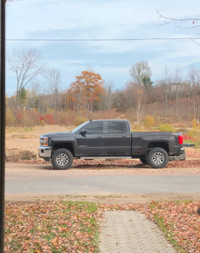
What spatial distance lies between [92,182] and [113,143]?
3010 mm

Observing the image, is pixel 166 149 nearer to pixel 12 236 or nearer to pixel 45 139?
pixel 45 139

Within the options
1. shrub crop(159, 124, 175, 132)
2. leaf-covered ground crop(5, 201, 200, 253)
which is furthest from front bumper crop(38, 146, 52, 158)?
shrub crop(159, 124, 175, 132)

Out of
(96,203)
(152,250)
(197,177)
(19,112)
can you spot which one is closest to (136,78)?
(19,112)

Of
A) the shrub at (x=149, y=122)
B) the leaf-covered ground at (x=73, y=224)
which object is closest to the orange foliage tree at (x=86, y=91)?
the shrub at (x=149, y=122)

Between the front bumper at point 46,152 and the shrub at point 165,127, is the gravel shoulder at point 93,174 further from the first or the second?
the shrub at point 165,127

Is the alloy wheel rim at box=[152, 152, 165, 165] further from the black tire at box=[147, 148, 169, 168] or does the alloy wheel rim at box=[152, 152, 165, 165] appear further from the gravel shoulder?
the gravel shoulder

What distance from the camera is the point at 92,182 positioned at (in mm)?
11008

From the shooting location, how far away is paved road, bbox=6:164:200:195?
970 centimetres

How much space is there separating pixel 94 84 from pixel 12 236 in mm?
14713

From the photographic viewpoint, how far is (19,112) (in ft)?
78.4

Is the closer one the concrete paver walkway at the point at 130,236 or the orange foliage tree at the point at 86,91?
the concrete paver walkway at the point at 130,236

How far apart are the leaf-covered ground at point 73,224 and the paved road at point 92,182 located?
1711mm

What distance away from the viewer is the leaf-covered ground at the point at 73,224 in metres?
5.27

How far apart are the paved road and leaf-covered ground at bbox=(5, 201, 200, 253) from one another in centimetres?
171
